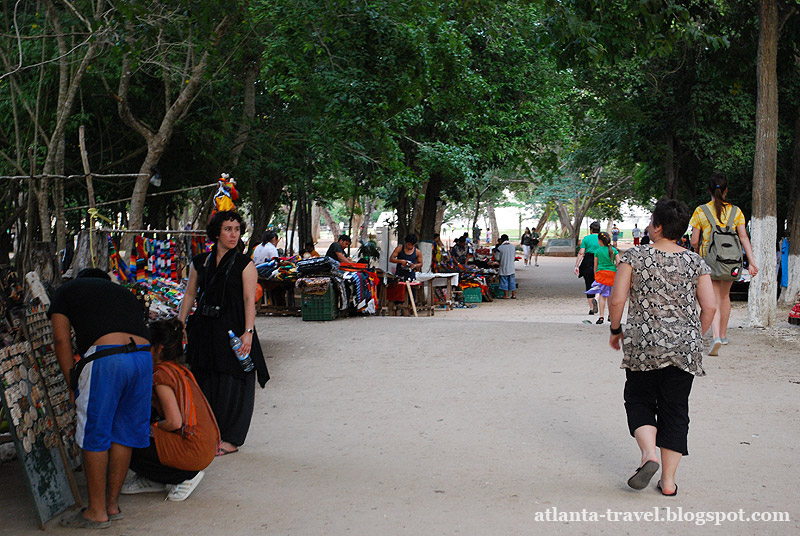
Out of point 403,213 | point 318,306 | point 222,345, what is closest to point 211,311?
point 222,345

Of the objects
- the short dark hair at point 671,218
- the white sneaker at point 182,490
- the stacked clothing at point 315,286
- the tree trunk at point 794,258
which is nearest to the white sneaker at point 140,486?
the white sneaker at point 182,490

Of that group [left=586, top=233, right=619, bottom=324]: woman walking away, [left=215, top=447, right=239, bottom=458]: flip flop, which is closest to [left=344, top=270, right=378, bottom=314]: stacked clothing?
[left=586, top=233, right=619, bottom=324]: woman walking away

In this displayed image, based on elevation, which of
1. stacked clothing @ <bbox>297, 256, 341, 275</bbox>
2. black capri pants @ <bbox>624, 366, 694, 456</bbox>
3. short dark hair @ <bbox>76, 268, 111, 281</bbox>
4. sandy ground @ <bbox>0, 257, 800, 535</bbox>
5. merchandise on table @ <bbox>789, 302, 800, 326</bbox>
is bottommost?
sandy ground @ <bbox>0, 257, 800, 535</bbox>

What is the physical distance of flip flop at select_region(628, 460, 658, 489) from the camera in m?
4.85

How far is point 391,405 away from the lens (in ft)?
24.8

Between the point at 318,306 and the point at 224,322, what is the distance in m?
8.07

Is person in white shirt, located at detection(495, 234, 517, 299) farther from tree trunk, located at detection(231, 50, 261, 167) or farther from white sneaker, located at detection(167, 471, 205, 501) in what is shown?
white sneaker, located at detection(167, 471, 205, 501)

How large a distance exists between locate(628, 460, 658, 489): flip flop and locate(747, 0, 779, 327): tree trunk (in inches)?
303

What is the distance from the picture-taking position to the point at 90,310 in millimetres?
4516

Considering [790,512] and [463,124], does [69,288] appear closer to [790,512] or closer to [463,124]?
[790,512]

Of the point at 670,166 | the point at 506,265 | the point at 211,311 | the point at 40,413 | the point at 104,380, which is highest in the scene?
the point at 670,166

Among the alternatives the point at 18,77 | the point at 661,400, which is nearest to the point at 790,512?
the point at 661,400

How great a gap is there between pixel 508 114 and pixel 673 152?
420 centimetres

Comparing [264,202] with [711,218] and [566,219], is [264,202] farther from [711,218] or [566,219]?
[566,219]
